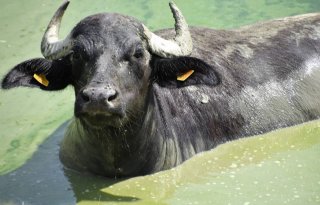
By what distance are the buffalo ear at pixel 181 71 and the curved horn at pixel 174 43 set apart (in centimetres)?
9

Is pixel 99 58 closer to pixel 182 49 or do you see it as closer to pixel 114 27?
pixel 114 27

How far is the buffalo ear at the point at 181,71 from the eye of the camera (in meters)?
8.05

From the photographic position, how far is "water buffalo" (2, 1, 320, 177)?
7.47m

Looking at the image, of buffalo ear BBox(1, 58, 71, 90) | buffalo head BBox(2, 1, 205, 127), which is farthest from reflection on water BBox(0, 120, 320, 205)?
buffalo ear BBox(1, 58, 71, 90)

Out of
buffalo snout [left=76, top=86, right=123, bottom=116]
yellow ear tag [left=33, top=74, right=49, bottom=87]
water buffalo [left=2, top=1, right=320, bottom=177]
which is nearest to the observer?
buffalo snout [left=76, top=86, right=123, bottom=116]

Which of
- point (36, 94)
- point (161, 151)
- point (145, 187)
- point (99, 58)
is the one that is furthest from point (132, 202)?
point (36, 94)

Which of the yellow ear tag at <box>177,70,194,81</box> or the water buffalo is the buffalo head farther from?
the yellow ear tag at <box>177,70,194,81</box>

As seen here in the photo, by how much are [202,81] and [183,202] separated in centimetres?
141

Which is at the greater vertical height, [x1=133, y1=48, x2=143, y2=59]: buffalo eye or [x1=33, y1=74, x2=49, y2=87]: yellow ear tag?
[x1=133, y1=48, x2=143, y2=59]: buffalo eye

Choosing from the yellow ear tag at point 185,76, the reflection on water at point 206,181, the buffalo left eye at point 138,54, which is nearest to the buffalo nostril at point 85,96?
the buffalo left eye at point 138,54

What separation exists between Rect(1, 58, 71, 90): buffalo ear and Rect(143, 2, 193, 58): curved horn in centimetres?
91

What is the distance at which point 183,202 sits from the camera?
7.62 metres

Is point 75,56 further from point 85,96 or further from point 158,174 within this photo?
point 158,174

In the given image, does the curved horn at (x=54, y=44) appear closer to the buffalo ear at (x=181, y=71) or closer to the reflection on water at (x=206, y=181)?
the buffalo ear at (x=181, y=71)
